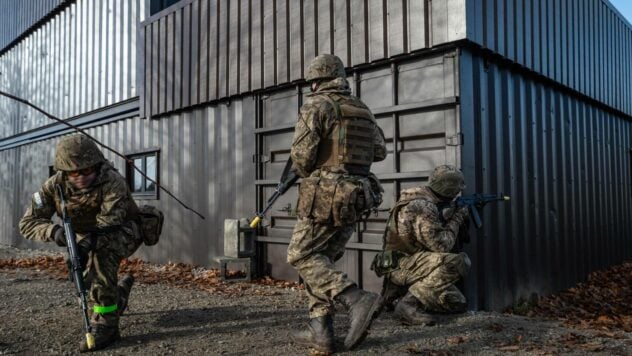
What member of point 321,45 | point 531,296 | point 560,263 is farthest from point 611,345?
point 321,45

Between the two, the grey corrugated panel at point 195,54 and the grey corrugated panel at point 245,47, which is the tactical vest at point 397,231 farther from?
the grey corrugated panel at point 195,54

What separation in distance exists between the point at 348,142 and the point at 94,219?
2.44 metres

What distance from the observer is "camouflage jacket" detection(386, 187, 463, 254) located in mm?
4539

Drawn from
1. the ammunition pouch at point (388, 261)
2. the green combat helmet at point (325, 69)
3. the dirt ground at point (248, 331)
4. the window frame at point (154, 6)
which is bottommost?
the dirt ground at point (248, 331)

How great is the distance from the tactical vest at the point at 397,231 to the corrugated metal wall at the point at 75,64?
7566 mm

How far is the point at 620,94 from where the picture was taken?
10.1m

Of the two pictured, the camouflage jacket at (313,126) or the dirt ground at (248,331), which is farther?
the dirt ground at (248,331)

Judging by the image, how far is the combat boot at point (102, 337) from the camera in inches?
154

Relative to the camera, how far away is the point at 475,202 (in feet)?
17.2

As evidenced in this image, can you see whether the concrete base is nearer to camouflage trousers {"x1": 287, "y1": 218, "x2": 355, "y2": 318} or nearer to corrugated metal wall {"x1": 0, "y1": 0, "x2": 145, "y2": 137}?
camouflage trousers {"x1": 287, "y1": 218, "x2": 355, "y2": 318}

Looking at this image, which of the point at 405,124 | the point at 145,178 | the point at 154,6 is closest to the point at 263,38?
the point at 405,124

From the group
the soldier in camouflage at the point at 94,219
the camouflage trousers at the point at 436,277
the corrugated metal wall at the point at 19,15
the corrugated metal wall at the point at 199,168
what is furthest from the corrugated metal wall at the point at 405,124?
the corrugated metal wall at the point at 19,15

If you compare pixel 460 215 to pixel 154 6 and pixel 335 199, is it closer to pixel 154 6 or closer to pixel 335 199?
pixel 335 199

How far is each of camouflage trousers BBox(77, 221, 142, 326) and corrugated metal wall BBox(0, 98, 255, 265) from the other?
355cm
